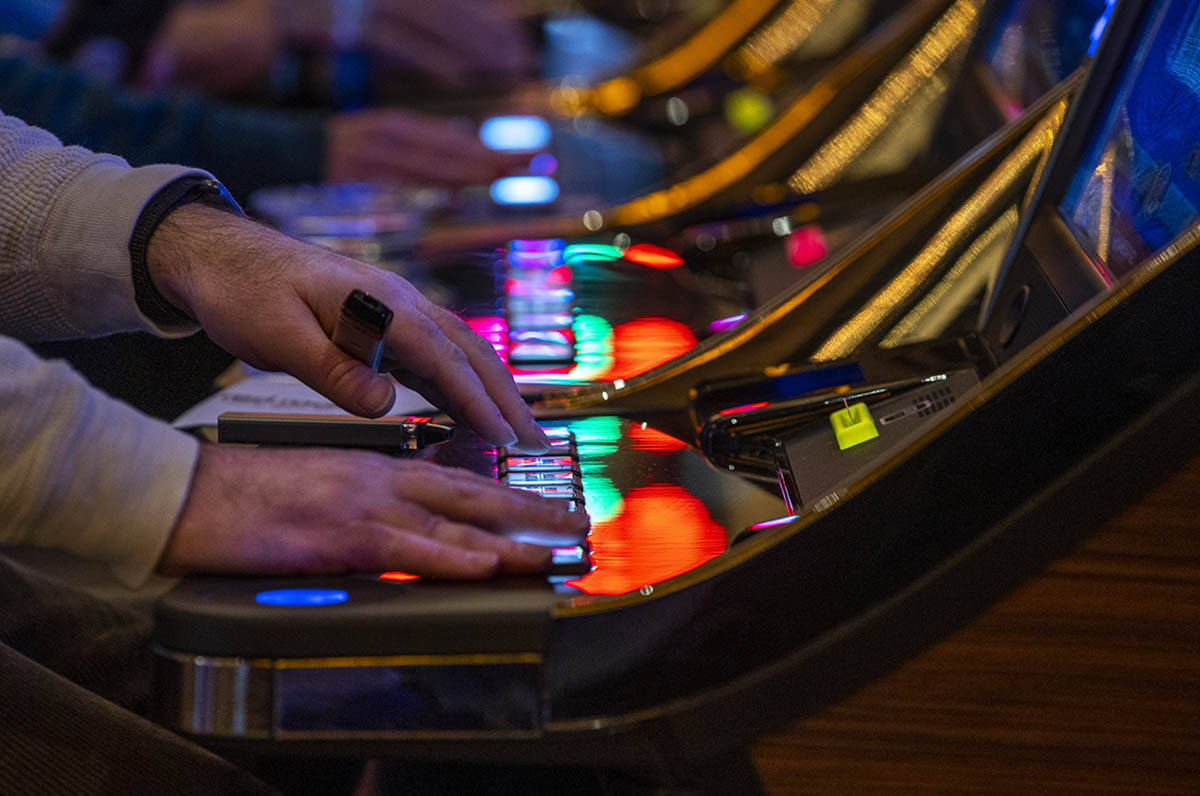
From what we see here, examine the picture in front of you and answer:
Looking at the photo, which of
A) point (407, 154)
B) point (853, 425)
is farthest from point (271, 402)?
point (407, 154)

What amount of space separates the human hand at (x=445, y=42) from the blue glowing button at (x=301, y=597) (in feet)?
6.70

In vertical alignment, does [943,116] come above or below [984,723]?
above

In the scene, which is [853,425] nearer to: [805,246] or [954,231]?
[954,231]

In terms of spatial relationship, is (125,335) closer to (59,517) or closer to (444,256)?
(59,517)

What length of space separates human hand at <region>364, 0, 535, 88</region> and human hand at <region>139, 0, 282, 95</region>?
0.22 metres

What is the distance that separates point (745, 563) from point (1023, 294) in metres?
0.34

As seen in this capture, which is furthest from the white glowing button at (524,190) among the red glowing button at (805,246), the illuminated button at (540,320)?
the illuminated button at (540,320)

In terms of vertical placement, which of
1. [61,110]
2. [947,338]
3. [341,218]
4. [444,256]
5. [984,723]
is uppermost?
[61,110]

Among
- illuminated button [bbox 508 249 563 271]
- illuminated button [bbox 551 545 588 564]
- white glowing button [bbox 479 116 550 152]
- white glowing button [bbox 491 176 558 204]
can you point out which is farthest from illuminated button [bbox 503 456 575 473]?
white glowing button [bbox 479 116 550 152]

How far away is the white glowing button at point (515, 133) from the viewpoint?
76.7 inches

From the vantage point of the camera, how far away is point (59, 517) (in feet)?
1.92

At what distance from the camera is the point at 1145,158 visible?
76 cm

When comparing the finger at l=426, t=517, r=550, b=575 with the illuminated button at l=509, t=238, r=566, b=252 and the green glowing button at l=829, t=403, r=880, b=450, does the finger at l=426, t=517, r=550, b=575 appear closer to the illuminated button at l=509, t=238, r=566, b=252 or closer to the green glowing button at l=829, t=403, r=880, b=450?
the green glowing button at l=829, t=403, r=880, b=450

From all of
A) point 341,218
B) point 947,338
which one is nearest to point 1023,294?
point 947,338
